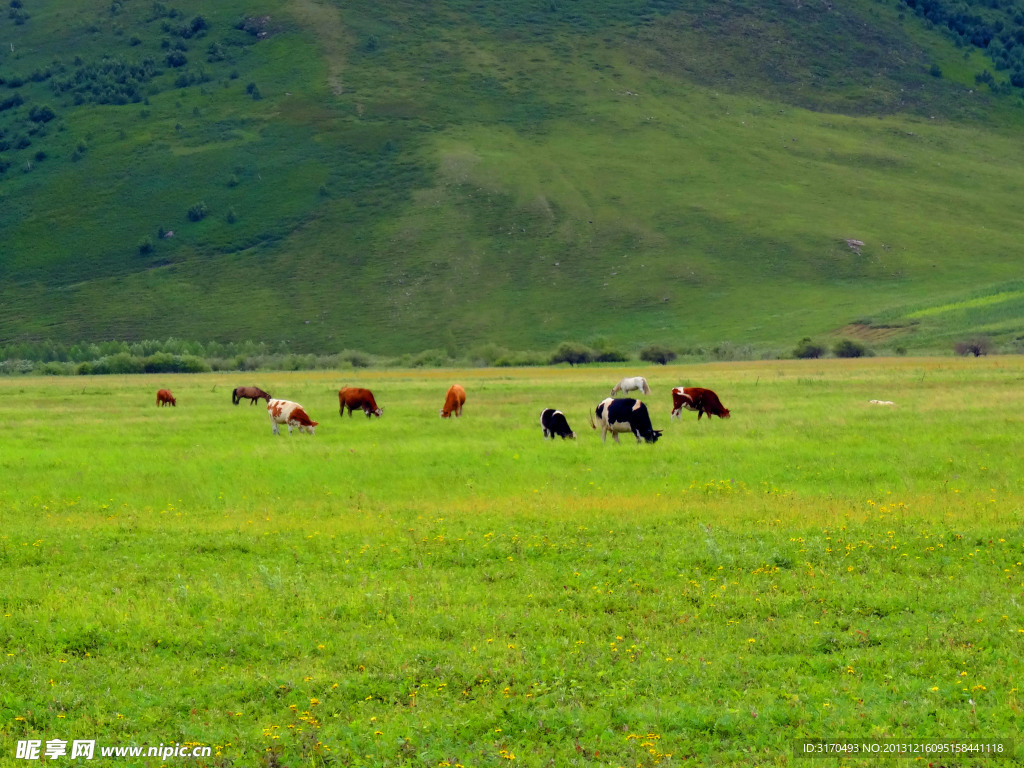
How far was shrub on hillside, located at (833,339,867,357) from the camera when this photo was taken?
8650 cm

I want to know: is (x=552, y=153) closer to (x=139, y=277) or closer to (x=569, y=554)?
(x=139, y=277)

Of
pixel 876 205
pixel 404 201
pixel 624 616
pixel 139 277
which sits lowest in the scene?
pixel 139 277

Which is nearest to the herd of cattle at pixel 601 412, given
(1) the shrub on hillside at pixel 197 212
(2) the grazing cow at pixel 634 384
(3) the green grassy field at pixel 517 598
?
(2) the grazing cow at pixel 634 384

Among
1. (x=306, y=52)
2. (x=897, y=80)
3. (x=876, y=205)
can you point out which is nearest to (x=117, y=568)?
(x=876, y=205)

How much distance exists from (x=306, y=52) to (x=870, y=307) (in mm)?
115380

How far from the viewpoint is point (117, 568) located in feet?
49.4

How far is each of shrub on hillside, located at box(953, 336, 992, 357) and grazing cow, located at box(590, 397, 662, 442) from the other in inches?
2278

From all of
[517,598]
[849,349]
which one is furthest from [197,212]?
[517,598]

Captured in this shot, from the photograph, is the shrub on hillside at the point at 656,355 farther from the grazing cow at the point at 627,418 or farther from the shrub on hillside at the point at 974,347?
the grazing cow at the point at 627,418

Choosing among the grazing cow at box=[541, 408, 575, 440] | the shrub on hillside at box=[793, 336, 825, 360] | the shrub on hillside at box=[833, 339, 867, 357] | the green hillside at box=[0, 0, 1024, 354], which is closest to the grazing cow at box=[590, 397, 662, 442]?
the grazing cow at box=[541, 408, 575, 440]

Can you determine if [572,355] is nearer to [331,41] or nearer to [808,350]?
[808,350]

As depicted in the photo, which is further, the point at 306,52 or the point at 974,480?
the point at 306,52

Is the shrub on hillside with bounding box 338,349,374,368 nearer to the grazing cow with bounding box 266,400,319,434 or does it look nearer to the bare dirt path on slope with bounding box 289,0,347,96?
the grazing cow with bounding box 266,400,319,434

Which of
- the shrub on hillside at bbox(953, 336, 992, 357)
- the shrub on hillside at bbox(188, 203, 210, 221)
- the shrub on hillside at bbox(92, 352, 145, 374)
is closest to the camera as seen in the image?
the shrub on hillside at bbox(953, 336, 992, 357)
